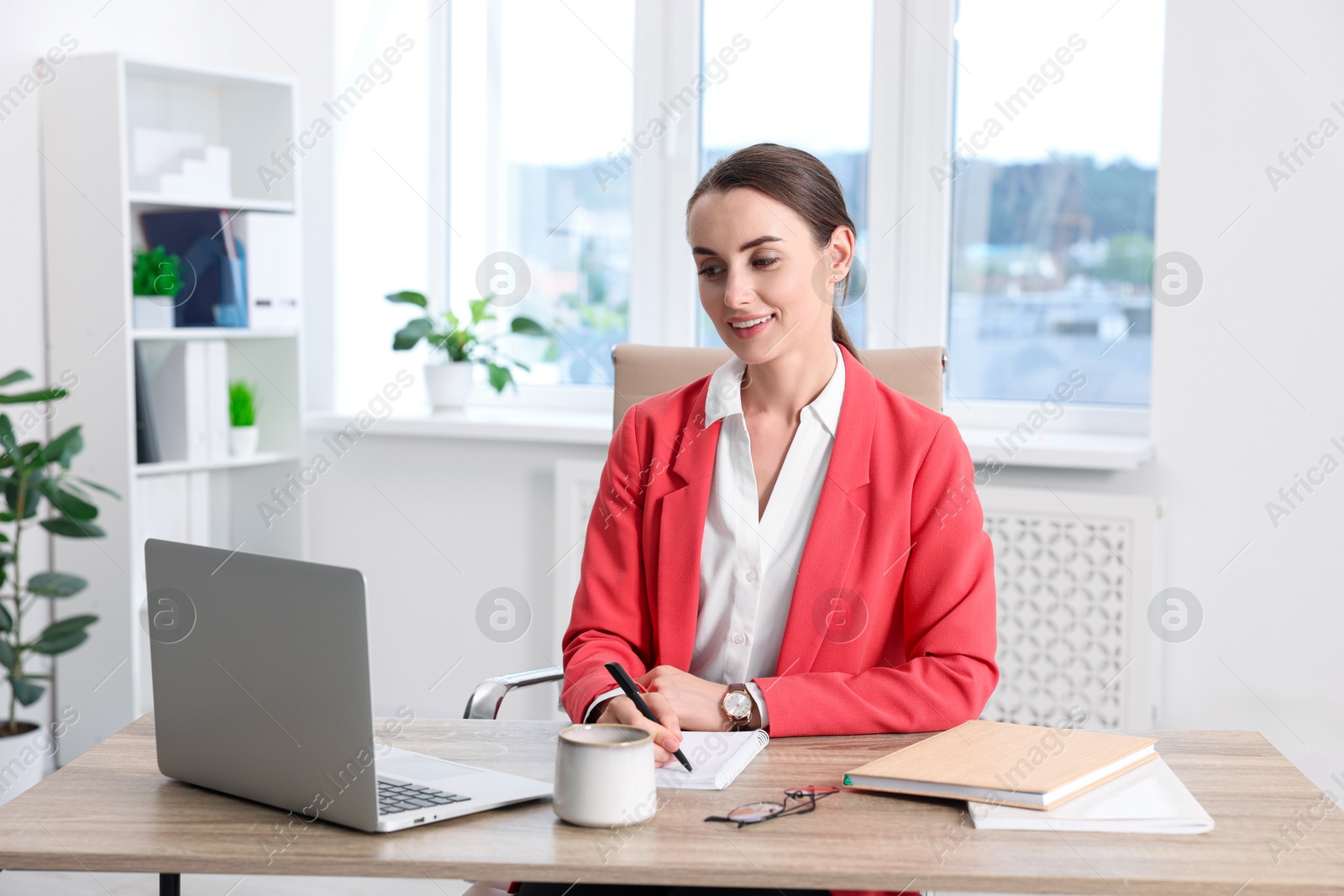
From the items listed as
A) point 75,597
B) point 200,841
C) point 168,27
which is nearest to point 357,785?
point 200,841

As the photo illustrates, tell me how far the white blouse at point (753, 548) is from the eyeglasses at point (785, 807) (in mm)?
412

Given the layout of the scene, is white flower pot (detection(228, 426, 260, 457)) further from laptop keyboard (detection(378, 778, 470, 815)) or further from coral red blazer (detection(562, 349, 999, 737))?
laptop keyboard (detection(378, 778, 470, 815))

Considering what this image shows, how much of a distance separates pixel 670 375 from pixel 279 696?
1.04 metres

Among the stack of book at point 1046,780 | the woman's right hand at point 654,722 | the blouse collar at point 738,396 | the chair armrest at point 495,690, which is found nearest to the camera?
the stack of book at point 1046,780

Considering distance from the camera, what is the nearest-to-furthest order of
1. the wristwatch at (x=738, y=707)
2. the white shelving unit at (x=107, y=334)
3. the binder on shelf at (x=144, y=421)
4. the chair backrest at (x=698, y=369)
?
the wristwatch at (x=738, y=707) → the chair backrest at (x=698, y=369) → the white shelving unit at (x=107, y=334) → the binder on shelf at (x=144, y=421)

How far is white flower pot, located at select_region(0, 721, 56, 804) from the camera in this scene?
2.71 metres

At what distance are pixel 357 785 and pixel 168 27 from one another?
2.96 meters

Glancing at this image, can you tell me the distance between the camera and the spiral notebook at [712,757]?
1.12 m

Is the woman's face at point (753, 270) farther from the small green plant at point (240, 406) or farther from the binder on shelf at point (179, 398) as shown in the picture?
the small green plant at point (240, 406)

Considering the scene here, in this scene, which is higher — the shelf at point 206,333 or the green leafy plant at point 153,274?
the green leafy plant at point 153,274

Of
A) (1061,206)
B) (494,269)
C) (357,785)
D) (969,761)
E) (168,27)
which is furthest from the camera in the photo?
(494,269)

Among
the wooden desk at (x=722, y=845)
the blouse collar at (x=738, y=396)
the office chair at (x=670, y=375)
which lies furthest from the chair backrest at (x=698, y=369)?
the wooden desk at (x=722, y=845)

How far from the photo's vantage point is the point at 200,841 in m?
0.99

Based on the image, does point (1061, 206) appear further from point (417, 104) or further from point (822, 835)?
point (822, 835)
